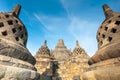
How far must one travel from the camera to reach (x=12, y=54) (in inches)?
122

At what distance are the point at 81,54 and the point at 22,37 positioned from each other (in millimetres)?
12615

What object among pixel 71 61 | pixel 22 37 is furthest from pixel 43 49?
pixel 22 37

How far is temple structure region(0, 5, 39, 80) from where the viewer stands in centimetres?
272

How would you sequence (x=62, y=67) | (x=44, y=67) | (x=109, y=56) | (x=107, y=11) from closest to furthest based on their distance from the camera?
(x=109, y=56), (x=107, y=11), (x=44, y=67), (x=62, y=67)

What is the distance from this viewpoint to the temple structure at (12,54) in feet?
8.92

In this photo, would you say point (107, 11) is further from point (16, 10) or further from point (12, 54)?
point (12, 54)

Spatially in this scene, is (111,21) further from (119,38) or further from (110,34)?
(119,38)

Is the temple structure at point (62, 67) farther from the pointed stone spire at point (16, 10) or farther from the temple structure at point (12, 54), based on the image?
the temple structure at point (12, 54)

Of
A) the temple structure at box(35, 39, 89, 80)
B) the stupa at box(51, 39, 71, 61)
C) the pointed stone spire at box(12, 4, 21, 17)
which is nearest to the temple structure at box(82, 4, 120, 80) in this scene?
the pointed stone spire at box(12, 4, 21, 17)

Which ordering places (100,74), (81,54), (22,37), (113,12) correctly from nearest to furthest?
(100,74)
(22,37)
(113,12)
(81,54)

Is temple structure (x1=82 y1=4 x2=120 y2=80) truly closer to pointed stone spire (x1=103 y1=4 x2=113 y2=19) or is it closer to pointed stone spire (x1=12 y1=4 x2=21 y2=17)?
pointed stone spire (x1=103 y1=4 x2=113 y2=19)

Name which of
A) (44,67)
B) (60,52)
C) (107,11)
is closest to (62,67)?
(44,67)

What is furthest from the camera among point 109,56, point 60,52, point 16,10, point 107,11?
point 60,52

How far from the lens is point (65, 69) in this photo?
45.1ft
